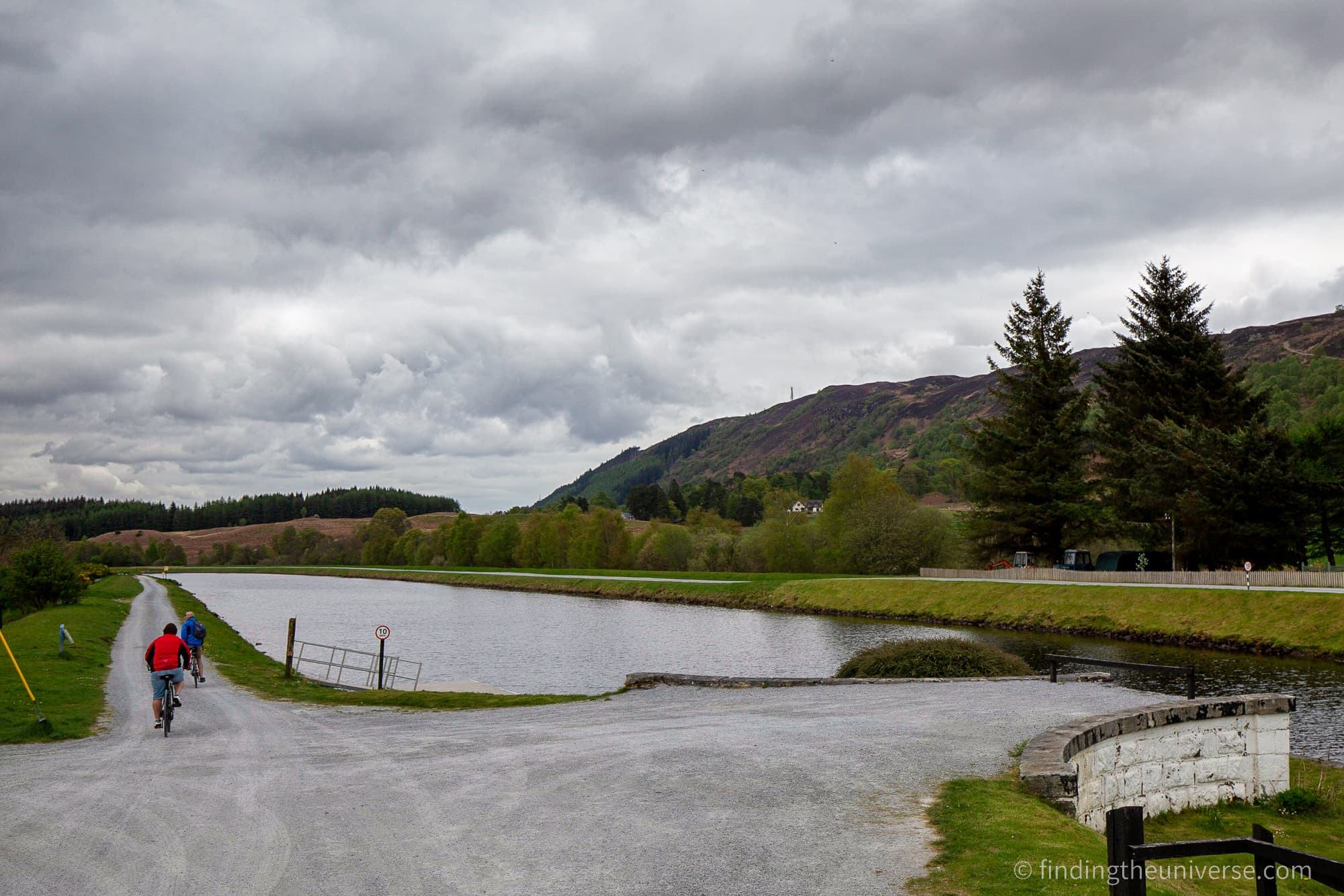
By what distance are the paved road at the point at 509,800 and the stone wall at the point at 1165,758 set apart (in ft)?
4.16

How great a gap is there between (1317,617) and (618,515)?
104 metres

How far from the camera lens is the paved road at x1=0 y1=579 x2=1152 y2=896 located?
843cm

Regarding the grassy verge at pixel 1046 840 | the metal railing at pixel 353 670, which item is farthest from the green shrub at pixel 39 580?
the grassy verge at pixel 1046 840

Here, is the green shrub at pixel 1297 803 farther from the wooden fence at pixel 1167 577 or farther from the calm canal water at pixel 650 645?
the wooden fence at pixel 1167 577

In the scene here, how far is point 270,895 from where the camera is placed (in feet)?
26.1

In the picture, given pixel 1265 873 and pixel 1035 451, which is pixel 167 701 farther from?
pixel 1035 451

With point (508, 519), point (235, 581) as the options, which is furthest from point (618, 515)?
point (235, 581)

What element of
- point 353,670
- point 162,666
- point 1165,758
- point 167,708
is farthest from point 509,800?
point 353,670

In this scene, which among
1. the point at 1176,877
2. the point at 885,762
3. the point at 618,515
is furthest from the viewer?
the point at 618,515

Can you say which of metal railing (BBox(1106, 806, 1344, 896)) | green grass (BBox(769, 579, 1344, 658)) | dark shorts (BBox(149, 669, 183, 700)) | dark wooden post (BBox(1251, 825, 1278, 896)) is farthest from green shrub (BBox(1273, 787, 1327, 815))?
green grass (BBox(769, 579, 1344, 658))

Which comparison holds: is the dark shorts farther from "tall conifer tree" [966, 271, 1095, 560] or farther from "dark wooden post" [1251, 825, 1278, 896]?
"tall conifer tree" [966, 271, 1095, 560]

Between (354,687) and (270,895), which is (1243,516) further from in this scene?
(270,895)

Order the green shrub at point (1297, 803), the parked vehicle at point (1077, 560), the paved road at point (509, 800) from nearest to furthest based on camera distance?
the paved road at point (509, 800), the green shrub at point (1297, 803), the parked vehicle at point (1077, 560)

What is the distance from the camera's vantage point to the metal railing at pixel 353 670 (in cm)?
3328
